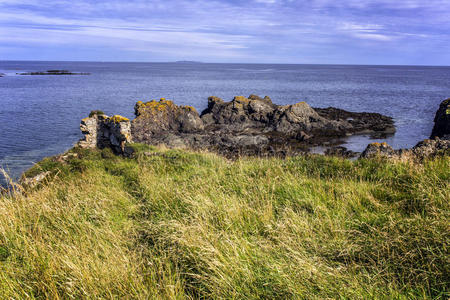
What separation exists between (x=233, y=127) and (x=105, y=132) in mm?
15766

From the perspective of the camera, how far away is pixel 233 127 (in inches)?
1336

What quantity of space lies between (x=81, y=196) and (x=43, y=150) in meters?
23.0

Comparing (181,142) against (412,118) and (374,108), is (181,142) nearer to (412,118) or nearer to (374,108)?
(412,118)

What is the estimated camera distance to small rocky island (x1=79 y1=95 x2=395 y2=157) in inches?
860

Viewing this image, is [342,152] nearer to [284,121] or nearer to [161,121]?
[284,121]

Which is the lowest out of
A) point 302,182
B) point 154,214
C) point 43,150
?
point 43,150

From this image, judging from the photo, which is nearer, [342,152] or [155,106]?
[342,152]

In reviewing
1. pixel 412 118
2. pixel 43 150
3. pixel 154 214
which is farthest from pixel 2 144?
pixel 412 118

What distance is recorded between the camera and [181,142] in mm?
25641

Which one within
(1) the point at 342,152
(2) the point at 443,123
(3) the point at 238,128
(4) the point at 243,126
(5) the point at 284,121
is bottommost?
(1) the point at 342,152

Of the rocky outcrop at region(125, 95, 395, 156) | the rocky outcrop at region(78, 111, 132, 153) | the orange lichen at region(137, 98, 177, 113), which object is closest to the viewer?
the rocky outcrop at region(78, 111, 132, 153)

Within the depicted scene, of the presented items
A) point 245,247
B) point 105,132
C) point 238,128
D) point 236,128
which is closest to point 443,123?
point 238,128

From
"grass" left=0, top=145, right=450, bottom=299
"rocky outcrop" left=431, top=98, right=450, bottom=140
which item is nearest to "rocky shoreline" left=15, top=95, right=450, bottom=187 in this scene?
"rocky outcrop" left=431, top=98, right=450, bottom=140

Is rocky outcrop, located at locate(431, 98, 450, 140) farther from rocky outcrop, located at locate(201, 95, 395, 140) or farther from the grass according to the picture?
the grass
